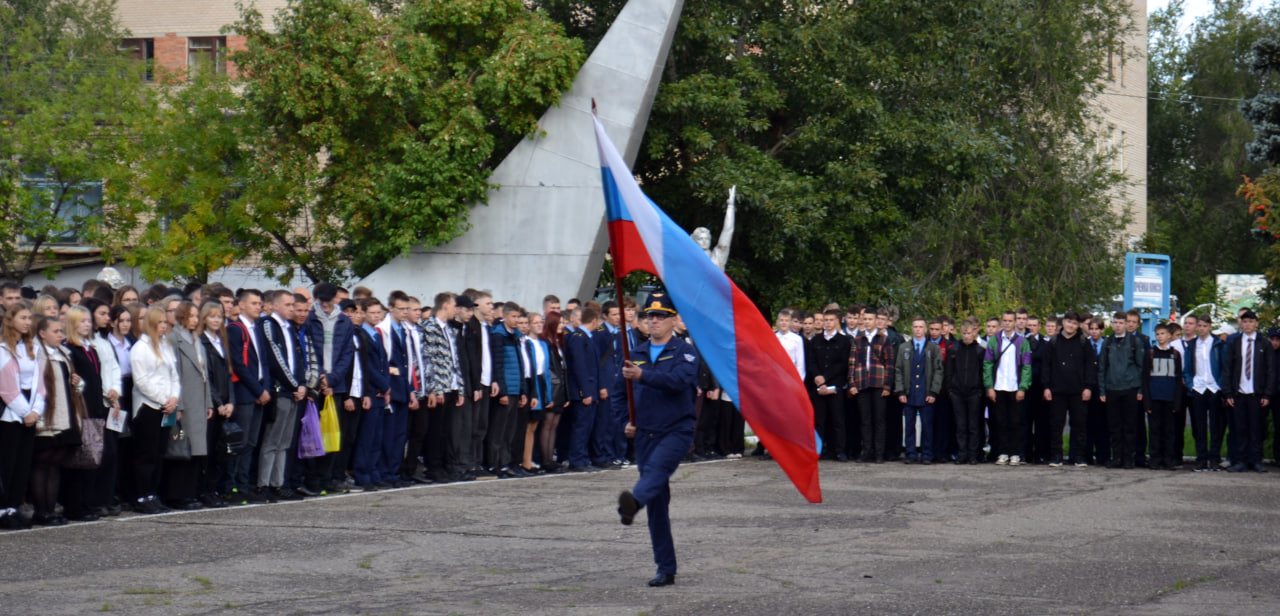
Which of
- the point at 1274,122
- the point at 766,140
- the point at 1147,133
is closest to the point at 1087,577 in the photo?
the point at 1274,122

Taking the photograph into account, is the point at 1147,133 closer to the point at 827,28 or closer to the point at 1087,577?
the point at 827,28

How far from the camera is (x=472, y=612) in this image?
734cm

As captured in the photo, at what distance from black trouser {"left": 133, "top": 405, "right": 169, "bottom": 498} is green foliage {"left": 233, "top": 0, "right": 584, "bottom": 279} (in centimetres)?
1136

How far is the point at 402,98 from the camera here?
23906 mm

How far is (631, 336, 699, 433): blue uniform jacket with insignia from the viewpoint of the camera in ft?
28.0

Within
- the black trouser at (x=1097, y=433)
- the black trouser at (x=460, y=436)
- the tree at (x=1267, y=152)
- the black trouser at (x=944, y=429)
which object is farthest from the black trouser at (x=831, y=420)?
the tree at (x=1267, y=152)

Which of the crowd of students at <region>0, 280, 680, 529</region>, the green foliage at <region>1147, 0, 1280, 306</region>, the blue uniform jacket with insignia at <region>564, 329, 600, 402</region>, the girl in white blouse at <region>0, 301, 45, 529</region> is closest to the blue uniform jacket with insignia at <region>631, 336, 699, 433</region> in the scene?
the crowd of students at <region>0, 280, 680, 529</region>

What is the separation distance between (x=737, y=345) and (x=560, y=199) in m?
15.1

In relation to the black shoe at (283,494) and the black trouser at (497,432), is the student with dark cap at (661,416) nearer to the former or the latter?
the black shoe at (283,494)

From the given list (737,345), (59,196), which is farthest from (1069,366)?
(59,196)

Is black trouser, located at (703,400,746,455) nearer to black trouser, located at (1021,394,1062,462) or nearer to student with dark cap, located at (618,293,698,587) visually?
black trouser, located at (1021,394,1062,462)

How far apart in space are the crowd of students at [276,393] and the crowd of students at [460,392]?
0.07 feet

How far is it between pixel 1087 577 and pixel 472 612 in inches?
151

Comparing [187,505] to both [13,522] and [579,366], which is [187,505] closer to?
[13,522]
